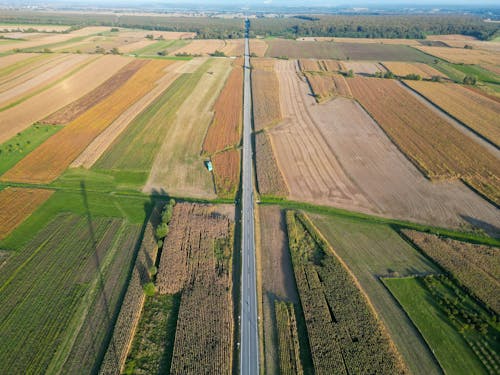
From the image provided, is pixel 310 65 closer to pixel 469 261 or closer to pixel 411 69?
pixel 411 69

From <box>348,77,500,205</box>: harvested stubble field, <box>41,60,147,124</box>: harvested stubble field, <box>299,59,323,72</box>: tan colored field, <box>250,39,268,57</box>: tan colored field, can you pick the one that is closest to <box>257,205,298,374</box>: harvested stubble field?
<box>348,77,500,205</box>: harvested stubble field

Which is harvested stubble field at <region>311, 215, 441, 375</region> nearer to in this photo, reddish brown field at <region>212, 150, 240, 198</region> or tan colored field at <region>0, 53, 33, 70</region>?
reddish brown field at <region>212, 150, 240, 198</region>

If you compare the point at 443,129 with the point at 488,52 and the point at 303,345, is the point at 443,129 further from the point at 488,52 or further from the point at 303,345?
the point at 488,52

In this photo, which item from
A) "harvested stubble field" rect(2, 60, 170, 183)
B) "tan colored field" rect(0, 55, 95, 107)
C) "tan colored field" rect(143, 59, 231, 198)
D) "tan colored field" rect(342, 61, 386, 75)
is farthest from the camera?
"tan colored field" rect(342, 61, 386, 75)

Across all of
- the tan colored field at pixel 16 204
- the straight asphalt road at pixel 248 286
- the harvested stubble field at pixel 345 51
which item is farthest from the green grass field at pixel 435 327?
the harvested stubble field at pixel 345 51

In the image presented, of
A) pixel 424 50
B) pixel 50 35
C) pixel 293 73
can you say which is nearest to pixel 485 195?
pixel 293 73

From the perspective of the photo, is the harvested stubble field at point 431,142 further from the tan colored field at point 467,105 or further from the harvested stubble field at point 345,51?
the harvested stubble field at point 345,51
